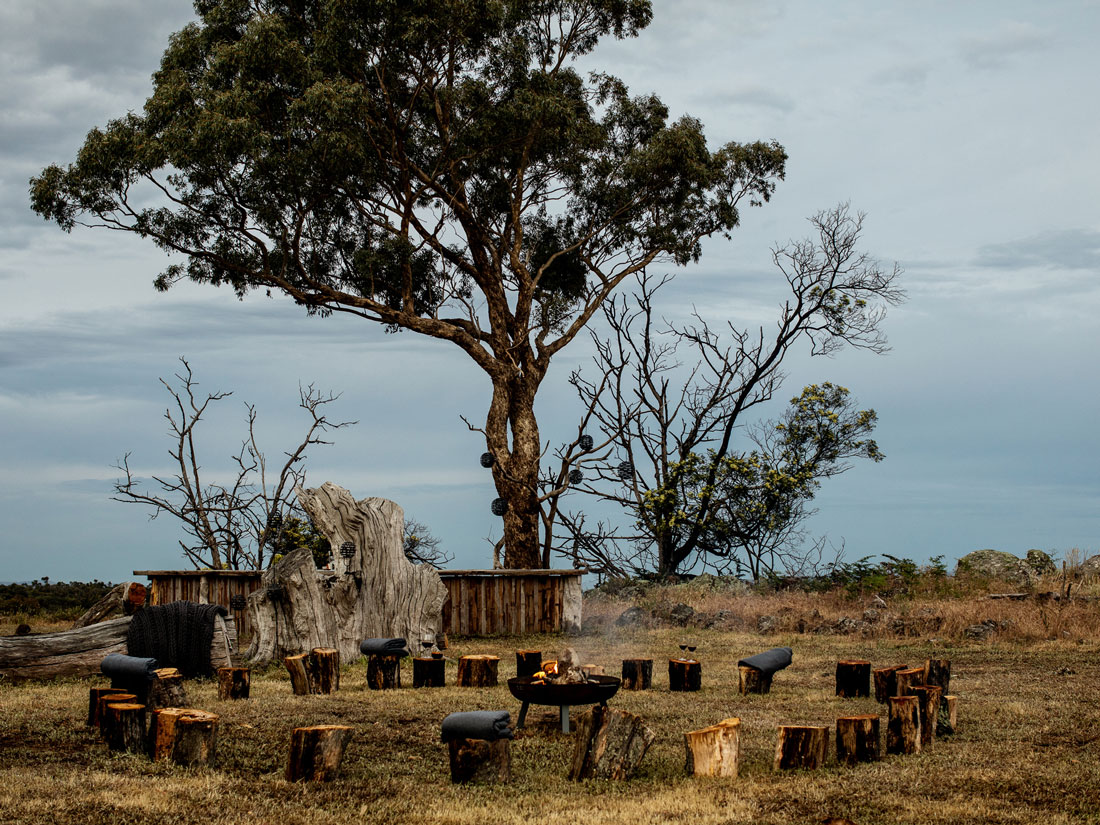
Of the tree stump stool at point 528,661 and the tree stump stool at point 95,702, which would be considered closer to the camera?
the tree stump stool at point 95,702

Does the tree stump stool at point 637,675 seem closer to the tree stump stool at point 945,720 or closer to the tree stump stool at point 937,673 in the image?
the tree stump stool at point 937,673

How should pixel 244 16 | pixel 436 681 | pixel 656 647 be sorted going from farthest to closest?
1. pixel 244 16
2. pixel 656 647
3. pixel 436 681

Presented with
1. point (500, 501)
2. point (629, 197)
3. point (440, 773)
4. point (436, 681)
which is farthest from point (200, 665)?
point (629, 197)

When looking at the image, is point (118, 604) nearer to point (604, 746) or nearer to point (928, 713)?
point (604, 746)

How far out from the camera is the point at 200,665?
39.2ft

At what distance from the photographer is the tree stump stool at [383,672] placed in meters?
11.3

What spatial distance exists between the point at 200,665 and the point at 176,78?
573 inches

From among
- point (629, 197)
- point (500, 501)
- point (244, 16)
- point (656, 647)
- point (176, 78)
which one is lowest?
point (656, 647)

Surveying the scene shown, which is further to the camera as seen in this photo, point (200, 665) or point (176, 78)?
point (176, 78)

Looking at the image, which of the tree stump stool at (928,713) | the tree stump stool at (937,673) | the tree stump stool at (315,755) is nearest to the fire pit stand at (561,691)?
the tree stump stool at (315,755)

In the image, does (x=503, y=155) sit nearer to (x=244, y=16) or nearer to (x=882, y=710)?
(x=244, y=16)

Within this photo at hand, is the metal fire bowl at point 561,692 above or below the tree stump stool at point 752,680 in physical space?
above

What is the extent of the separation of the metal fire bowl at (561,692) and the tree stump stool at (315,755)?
1713mm

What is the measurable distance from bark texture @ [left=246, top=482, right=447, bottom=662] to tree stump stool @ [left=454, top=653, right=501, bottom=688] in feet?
9.91
